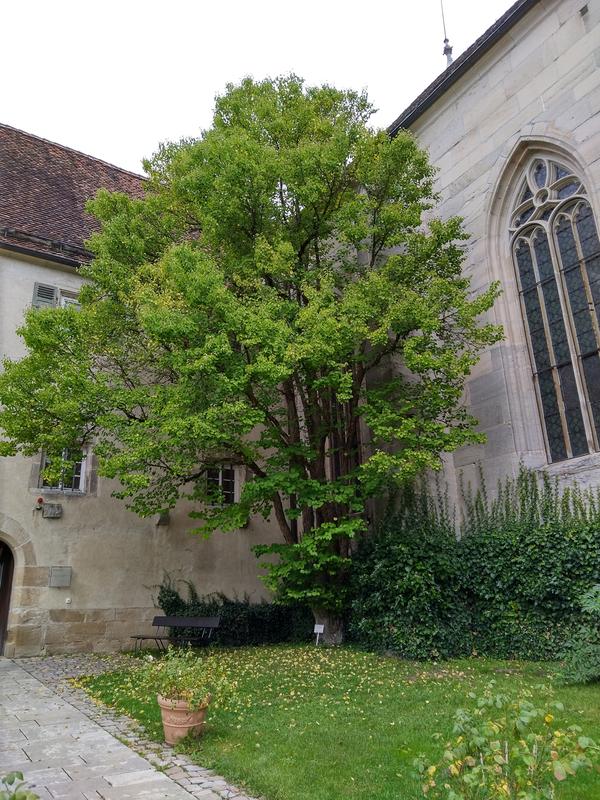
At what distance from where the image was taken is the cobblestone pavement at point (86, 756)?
4543mm

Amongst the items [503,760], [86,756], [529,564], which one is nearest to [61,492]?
[86,756]

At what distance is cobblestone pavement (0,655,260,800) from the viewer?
4.54 m

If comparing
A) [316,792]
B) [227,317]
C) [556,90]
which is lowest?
[316,792]

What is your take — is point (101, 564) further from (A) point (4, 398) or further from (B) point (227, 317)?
(B) point (227, 317)

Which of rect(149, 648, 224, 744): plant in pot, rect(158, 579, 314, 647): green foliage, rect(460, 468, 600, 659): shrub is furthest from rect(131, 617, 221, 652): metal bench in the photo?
rect(149, 648, 224, 744): plant in pot

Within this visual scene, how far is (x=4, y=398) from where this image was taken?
10.1 meters

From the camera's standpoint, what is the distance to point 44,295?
13.7 m

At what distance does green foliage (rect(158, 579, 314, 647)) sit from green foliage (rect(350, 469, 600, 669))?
9.39ft

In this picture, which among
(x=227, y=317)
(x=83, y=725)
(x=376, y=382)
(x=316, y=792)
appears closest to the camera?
(x=316, y=792)

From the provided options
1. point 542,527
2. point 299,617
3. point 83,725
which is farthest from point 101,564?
point 542,527

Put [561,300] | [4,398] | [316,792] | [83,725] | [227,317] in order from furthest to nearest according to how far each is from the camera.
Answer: [561,300] < [4,398] < [227,317] < [83,725] < [316,792]

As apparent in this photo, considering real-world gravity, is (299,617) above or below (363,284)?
below

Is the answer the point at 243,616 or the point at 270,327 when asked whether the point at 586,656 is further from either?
the point at 243,616

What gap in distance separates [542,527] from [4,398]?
31.3ft
